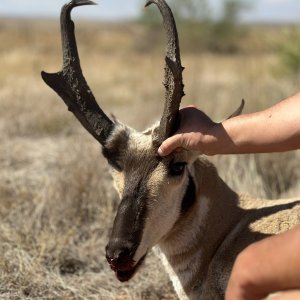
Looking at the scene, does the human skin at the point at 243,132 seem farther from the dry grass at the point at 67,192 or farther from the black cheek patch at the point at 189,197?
the dry grass at the point at 67,192

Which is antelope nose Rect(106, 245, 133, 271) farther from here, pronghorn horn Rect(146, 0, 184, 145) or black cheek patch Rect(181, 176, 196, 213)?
pronghorn horn Rect(146, 0, 184, 145)

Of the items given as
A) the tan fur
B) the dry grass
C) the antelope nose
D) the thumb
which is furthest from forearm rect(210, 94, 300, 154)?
the dry grass

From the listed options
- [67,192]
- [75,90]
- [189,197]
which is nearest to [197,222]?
[189,197]

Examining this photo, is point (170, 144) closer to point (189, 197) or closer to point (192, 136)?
point (192, 136)

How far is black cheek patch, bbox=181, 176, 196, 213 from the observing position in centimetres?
391

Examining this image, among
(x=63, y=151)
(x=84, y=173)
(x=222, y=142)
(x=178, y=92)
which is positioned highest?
(x=63, y=151)

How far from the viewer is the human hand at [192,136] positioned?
351cm

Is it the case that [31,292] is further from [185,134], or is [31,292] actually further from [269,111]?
[269,111]

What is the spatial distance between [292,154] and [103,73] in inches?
775

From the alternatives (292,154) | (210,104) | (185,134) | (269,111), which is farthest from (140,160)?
(210,104)

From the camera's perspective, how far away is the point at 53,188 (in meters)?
6.49

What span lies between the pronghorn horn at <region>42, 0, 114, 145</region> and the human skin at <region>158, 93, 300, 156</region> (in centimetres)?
57

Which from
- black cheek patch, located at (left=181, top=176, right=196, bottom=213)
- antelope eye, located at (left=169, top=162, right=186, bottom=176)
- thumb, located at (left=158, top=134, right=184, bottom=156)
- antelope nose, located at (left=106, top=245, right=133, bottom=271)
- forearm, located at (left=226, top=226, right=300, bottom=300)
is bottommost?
forearm, located at (left=226, top=226, right=300, bottom=300)

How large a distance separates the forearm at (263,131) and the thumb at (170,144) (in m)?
0.18
